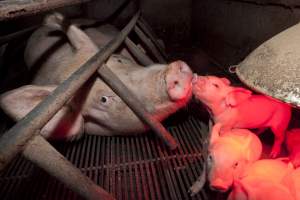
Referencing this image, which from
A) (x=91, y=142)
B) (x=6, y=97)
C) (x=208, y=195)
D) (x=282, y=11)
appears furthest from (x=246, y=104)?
(x=6, y=97)

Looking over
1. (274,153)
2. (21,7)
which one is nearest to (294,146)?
(274,153)

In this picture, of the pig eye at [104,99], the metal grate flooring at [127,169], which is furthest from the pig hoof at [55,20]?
the metal grate flooring at [127,169]

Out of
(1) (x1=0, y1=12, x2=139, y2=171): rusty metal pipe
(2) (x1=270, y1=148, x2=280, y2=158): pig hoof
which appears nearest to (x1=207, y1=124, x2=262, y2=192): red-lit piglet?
(2) (x1=270, y1=148, x2=280, y2=158): pig hoof

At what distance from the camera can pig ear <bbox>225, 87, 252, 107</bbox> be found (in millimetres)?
2174

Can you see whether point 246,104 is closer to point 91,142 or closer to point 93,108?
point 93,108

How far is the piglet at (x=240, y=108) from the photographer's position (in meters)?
2.13

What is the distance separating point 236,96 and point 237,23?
168 centimetres

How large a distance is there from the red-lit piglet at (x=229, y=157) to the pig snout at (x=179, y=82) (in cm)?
53

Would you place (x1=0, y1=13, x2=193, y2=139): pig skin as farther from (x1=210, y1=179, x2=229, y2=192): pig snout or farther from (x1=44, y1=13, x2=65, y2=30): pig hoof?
(x1=210, y1=179, x2=229, y2=192): pig snout

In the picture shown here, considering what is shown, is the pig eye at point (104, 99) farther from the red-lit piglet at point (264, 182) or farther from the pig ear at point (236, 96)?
the red-lit piglet at point (264, 182)

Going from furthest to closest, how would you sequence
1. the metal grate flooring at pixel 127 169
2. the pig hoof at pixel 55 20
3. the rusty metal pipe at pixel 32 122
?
the pig hoof at pixel 55 20 < the metal grate flooring at pixel 127 169 < the rusty metal pipe at pixel 32 122

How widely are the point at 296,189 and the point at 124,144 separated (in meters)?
1.62

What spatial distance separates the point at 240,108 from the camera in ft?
7.23

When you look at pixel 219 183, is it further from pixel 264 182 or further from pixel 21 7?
pixel 21 7
